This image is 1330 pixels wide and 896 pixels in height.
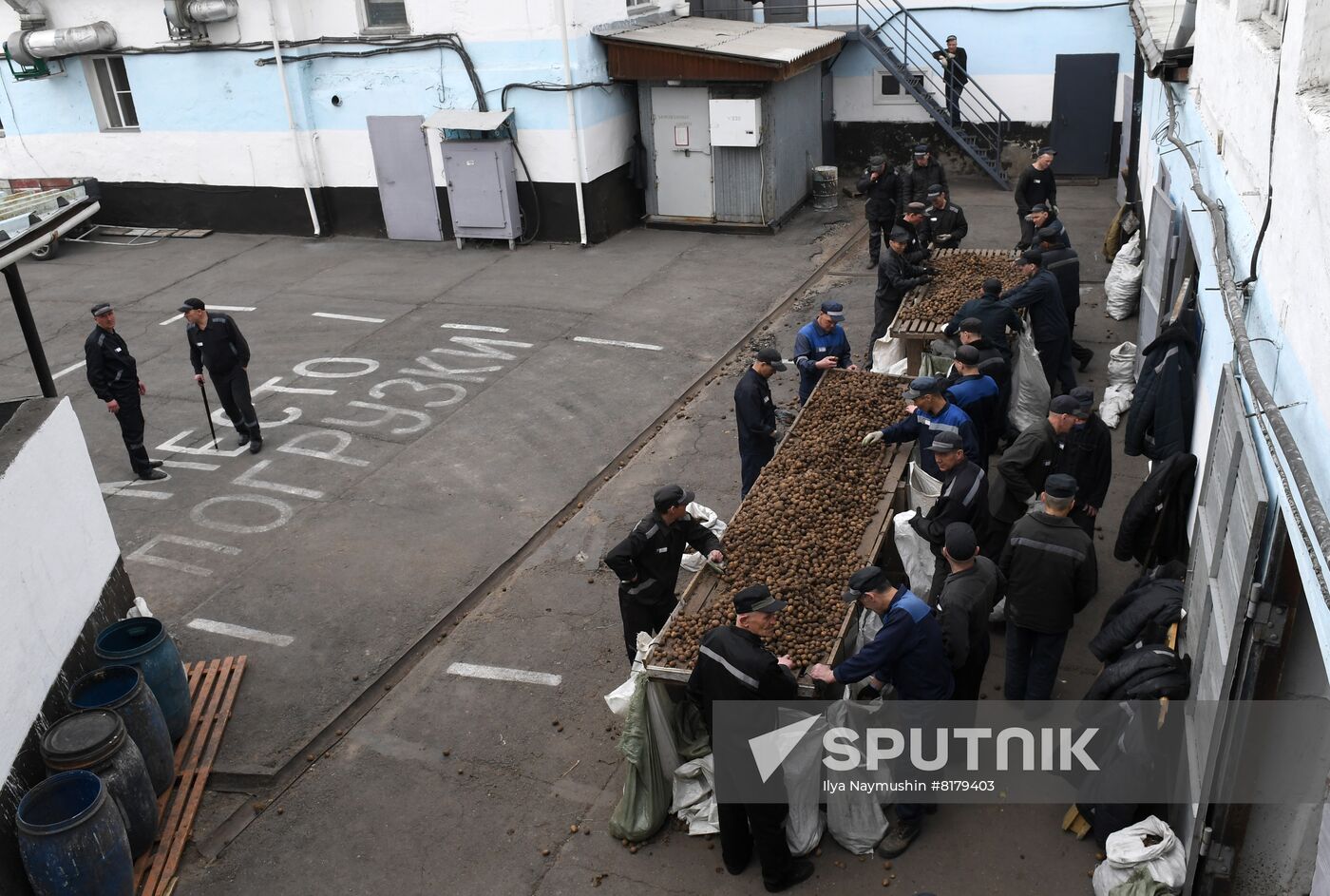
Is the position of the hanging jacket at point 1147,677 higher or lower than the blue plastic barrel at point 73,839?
higher

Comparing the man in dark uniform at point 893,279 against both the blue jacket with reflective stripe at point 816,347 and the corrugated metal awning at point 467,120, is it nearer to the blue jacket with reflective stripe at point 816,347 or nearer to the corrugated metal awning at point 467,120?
the blue jacket with reflective stripe at point 816,347

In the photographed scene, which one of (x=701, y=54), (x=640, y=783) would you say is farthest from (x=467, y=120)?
(x=640, y=783)

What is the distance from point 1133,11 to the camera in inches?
584

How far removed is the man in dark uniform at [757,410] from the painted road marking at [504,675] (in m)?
2.51

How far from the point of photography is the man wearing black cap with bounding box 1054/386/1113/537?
297 inches

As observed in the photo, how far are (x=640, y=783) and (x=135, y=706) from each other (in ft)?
10.5

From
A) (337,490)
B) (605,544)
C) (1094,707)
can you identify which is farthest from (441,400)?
(1094,707)

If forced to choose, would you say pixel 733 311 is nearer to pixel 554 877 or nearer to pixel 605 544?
pixel 605 544

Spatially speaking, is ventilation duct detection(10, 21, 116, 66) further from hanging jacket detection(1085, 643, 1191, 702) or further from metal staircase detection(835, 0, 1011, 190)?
hanging jacket detection(1085, 643, 1191, 702)

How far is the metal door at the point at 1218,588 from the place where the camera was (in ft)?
14.8

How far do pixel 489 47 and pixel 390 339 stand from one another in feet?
19.4

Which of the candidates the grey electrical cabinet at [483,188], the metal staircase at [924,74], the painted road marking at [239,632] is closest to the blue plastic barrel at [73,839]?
the painted road marking at [239,632]

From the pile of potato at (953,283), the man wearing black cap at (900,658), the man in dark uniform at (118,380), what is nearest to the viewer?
the man wearing black cap at (900,658)

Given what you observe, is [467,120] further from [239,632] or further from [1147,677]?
[1147,677]
